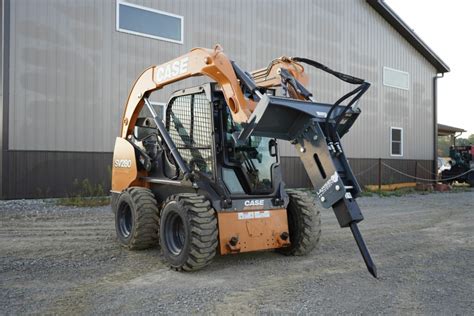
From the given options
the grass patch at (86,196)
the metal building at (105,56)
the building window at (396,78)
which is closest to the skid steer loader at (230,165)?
the grass patch at (86,196)

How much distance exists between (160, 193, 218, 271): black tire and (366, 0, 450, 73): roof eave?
16114mm

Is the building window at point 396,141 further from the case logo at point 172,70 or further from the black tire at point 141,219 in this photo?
the black tire at point 141,219

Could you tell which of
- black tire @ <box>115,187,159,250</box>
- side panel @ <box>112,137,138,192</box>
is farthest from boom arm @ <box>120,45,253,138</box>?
black tire @ <box>115,187,159,250</box>

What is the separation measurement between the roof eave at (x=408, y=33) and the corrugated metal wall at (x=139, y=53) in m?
0.28

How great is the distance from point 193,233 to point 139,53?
8821mm

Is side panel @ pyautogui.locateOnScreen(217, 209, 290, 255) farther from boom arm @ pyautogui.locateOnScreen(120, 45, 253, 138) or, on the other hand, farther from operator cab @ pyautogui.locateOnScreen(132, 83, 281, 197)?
boom arm @ pyautogui.locateOnScreen(120, 45, 253, 138)

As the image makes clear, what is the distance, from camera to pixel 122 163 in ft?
24.0

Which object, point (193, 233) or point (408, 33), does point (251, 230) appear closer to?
point (193, 233)

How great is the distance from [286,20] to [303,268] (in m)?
12.2

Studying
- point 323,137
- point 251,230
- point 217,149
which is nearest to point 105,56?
point 217,149

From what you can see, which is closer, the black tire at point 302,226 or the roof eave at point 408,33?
the black tire at point 302,226

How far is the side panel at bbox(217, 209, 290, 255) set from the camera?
17.2ft

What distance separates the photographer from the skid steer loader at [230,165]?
4.41m

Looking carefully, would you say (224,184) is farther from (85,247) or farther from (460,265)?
(460,265)
